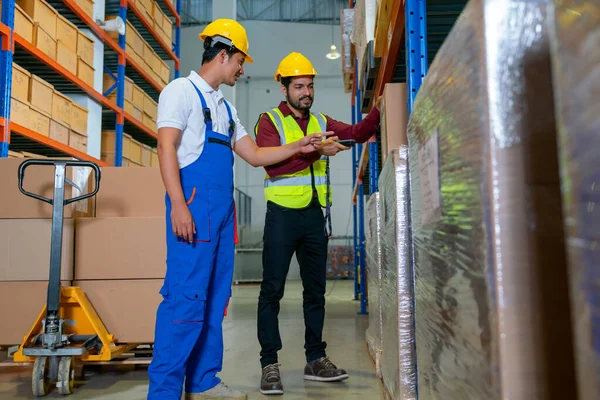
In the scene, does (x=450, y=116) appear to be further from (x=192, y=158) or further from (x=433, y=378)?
(x=192, y=158)

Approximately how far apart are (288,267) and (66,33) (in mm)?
4477

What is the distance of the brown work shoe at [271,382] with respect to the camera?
2683mm

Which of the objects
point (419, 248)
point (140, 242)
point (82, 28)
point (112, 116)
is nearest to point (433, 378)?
point (419, 248)

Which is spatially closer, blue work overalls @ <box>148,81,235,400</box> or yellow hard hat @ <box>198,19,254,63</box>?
blue work overalls @ <box>148,81,235,400</box>

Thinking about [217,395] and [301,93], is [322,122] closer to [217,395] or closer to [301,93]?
[301,93]

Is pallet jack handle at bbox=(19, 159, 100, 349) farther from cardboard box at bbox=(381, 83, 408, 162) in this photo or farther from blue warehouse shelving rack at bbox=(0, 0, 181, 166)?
blue warehouse shelving rack at bbox=(0, 0, 181, 166)

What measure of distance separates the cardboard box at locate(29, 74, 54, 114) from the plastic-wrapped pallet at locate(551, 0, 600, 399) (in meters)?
5.39

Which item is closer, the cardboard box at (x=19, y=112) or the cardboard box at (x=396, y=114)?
the cardboard box at (x=396, y=114)

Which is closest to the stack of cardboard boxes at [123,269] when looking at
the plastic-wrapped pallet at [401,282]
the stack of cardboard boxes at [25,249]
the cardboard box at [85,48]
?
the stack of cardboard boxes at [25,249]

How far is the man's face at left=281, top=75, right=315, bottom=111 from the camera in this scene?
3133 millimetres

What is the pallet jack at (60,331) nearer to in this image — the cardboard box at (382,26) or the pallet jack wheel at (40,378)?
the pallet jack wheel at (40,378)

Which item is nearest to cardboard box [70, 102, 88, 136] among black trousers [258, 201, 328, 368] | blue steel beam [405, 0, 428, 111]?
black trousers [258, 201, 328, 368]

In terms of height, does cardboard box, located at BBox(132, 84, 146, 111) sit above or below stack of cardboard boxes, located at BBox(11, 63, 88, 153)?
above

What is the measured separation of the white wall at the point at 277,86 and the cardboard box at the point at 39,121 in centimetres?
1037
